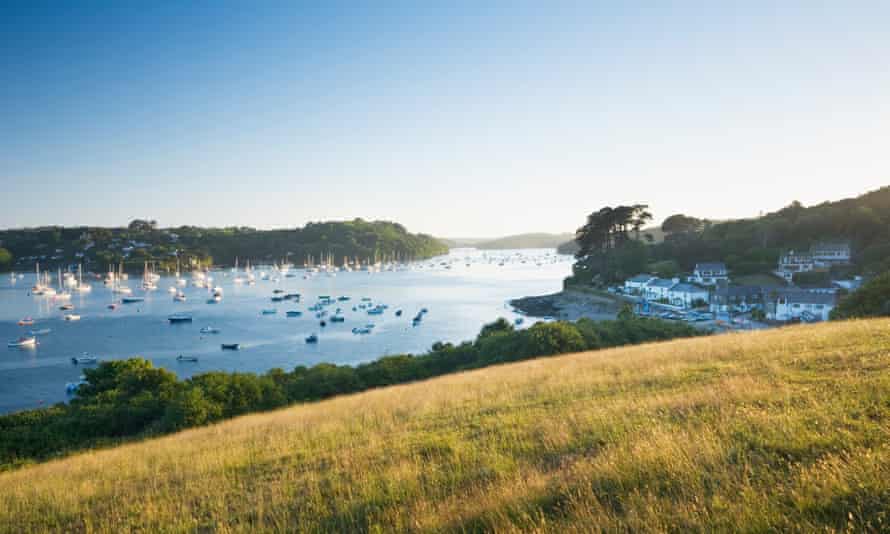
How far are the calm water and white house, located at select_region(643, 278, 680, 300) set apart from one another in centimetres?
2432

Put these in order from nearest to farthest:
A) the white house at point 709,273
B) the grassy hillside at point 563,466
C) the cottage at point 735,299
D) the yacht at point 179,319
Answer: the grassy hillside at point 563,466, the cottage at point 735,299, the yacht at point 179,319, the white house at point 709,273

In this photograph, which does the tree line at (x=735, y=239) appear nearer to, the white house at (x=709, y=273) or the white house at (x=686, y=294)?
the white house at (x=709, y=273)

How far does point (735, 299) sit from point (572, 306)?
89.1 feet

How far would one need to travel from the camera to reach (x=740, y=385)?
821cm

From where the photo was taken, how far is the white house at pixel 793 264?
76.0 metres

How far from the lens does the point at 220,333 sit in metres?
67.0

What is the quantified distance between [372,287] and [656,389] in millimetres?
127218

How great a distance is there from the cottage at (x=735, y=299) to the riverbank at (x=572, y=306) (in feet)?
48.7

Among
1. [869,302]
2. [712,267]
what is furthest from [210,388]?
[712,267]

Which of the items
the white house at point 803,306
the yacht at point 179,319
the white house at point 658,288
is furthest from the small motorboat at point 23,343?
the white house at point 803,306

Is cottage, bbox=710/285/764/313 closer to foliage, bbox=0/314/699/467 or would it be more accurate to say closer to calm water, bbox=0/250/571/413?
foliage, bbox=0/314/699/467

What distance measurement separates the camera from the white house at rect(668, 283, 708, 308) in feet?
225

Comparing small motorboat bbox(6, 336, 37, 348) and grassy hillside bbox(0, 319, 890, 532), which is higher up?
grassy hillside bbox(0, 319, 890, 532)

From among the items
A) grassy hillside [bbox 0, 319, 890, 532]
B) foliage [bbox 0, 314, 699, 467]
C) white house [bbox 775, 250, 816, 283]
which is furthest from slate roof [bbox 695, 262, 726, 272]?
grassy hillside [bbox 0, 319, 890, 532]
